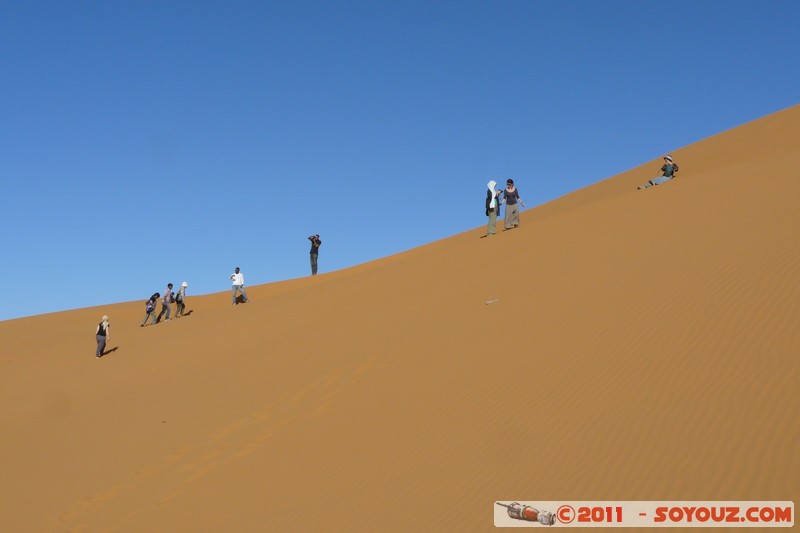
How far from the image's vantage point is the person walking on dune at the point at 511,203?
62.8ft

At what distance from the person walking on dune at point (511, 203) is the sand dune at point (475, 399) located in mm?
2667

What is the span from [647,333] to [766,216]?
5277mm

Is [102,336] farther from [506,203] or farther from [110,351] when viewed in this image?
[506,203]

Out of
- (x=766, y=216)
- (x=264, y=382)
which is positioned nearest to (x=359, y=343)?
(x=264, y=382)

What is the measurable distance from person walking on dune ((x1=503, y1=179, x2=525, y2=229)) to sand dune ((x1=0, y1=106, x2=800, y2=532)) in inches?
105

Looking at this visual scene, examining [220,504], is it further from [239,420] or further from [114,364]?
[114,364]

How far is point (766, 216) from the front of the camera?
1241 cm

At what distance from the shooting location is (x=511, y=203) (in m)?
19.8

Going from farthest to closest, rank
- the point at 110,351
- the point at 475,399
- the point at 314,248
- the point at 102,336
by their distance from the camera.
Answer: the point at 314,248
the point at 110,351
the point at 102,336
the point at 475,399

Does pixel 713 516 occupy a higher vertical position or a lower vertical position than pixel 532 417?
lower

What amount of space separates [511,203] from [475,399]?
470 inches

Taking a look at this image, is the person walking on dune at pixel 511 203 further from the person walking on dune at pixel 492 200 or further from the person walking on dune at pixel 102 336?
the person walking on dune at pixel 102 336

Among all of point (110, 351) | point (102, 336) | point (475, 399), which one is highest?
point (102, 336)

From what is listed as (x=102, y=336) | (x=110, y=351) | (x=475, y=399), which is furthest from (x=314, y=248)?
(x=475, y=399)
